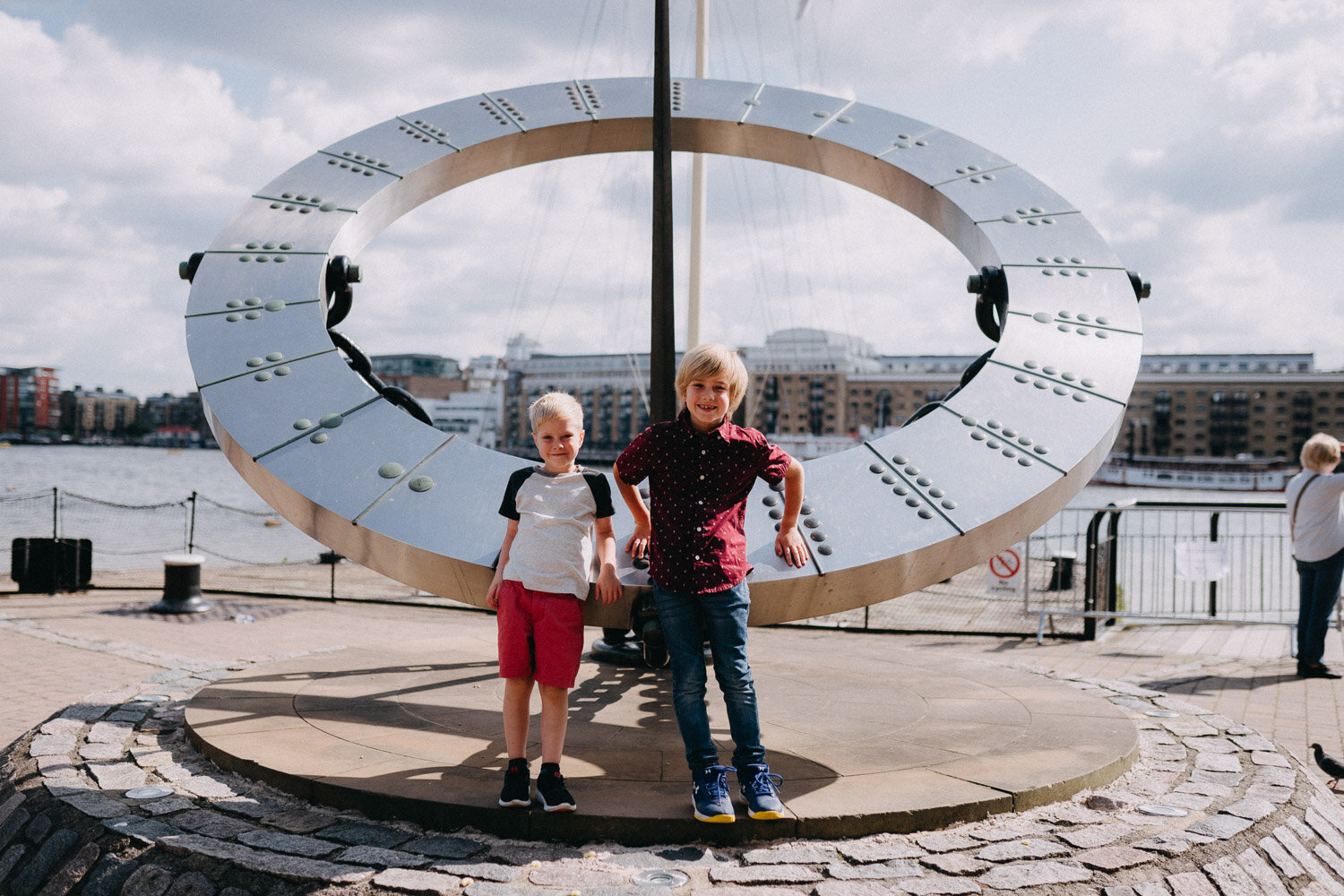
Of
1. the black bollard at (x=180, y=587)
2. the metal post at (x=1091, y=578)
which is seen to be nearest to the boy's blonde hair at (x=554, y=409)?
the metal post at (x=1091, y=578)

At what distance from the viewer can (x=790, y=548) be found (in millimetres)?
3477

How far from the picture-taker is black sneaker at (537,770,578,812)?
126 inches

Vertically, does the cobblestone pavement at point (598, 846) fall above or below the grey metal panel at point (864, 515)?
below

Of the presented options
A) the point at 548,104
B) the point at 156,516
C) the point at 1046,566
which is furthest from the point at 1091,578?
the point at 156,516

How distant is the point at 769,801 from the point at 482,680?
8.10 feet

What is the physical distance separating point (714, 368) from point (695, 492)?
16.1 inches

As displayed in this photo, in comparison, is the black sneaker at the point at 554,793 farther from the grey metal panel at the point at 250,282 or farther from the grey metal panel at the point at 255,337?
the grey metal panel at the point at 250,282

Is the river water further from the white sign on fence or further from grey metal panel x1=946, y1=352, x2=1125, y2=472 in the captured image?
grey metal panel x1=946, y1=352, x2=1125, y2=472

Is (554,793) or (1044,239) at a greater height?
(1044,239)

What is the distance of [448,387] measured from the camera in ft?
321

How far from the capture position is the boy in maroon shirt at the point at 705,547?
323cm

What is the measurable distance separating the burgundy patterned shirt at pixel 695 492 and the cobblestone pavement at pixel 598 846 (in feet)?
2.77

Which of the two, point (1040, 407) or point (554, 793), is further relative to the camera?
point (1040, 407)

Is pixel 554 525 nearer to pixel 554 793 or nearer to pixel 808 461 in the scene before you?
pixel 554 793
